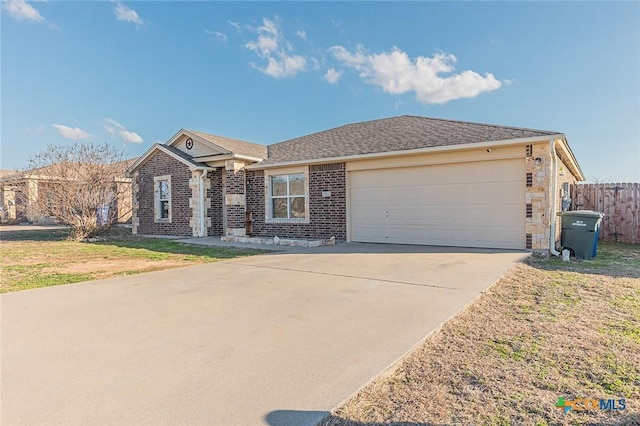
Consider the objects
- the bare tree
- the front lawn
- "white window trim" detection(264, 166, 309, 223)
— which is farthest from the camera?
the bare tree

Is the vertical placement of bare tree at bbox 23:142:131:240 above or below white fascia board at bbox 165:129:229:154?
below

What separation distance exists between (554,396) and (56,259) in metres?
10.5

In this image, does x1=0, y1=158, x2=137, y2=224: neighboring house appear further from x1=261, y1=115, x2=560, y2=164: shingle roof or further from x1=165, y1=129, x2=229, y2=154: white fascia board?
x1=261, y1=115, x2=560, y2=164: shingle roof

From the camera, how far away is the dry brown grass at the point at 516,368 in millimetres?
2160

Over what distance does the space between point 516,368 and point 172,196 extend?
14.8 metres

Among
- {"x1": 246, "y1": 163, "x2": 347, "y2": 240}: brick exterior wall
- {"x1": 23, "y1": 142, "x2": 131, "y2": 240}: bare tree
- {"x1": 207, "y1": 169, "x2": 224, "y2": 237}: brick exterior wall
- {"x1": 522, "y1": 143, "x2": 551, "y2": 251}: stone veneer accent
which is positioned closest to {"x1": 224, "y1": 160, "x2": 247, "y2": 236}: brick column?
{"x1": 246, "y1": 163, "x2": 347, "y2": 240}: brick exterior wall

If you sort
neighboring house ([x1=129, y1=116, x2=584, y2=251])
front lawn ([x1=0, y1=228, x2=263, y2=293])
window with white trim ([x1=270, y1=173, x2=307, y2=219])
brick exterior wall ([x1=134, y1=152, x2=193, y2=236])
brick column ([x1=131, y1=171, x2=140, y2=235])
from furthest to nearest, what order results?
brick column ([x1=131, y1=171, x2=140, y2=235]) < brick exterior wall ([x1=134, y1=152, x2=193, y2=236]) < window with white trim ([x1=270, y1=173, x2=307, y2=219]) < neighboring house ([x1=129, y1=116, x2=584, y2=251]) < front lawn ([x1=0, y1=228, x2=263, y2=293])

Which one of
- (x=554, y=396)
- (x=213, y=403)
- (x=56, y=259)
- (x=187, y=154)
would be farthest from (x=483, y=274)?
(x=187, y=154)

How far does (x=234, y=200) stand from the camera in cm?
1354

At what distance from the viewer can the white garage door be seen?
9.27m

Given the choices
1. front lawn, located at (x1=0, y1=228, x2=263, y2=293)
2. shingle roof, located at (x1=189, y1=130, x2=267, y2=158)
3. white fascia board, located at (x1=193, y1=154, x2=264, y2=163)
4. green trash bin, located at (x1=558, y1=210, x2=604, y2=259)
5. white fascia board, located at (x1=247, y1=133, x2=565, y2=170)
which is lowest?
front lawn, located at (x1=0, y1=228, x2=263, y2=293)

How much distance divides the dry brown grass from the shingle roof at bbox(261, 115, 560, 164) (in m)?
5.98

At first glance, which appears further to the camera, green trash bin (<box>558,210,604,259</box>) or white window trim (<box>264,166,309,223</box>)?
white window trim (<box>264,166,309,223</box>)

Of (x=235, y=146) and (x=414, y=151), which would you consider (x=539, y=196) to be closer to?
(x=414, y=151)
